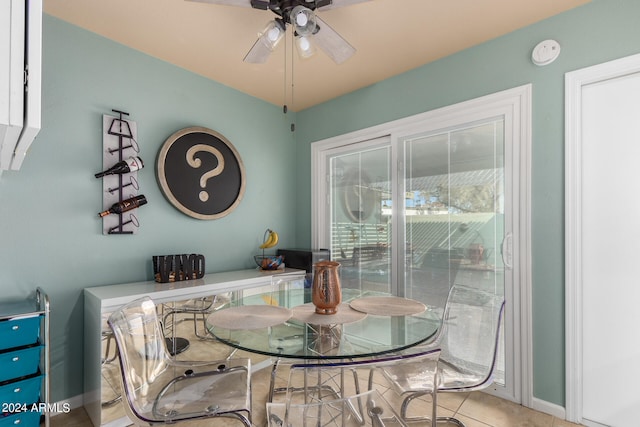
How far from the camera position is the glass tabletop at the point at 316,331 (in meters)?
1.35

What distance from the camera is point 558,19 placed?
204 centimetres

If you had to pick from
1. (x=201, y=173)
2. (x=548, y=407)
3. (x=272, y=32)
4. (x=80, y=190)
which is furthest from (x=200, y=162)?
(x=548, y=407)

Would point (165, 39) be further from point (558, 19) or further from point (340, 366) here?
point (558, 19)

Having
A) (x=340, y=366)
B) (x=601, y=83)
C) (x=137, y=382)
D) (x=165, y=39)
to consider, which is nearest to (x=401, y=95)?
(x=601, y=83)

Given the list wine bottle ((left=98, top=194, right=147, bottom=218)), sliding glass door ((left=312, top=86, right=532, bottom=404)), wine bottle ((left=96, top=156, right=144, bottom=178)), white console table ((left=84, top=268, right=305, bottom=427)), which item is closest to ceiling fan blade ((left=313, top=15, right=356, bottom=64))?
sliding glass door ((left=312, top=86, right=532, bottom=404))

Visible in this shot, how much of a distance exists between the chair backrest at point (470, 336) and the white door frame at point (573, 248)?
538 mm

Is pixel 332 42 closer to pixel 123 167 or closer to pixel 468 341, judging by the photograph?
pixel 123 167

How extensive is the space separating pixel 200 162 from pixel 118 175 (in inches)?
25.0

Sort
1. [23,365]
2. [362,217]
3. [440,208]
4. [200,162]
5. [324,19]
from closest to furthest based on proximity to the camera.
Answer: [23,365] → [324,19] → [440,208] → [200,162] → [362,217]

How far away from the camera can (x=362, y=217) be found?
10.4 feet

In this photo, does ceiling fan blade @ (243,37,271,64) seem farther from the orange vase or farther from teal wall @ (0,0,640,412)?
the orange vase

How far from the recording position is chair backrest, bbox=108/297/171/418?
1.34m

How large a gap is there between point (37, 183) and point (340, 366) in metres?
2.17

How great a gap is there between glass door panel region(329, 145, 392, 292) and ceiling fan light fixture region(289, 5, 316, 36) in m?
1.52
